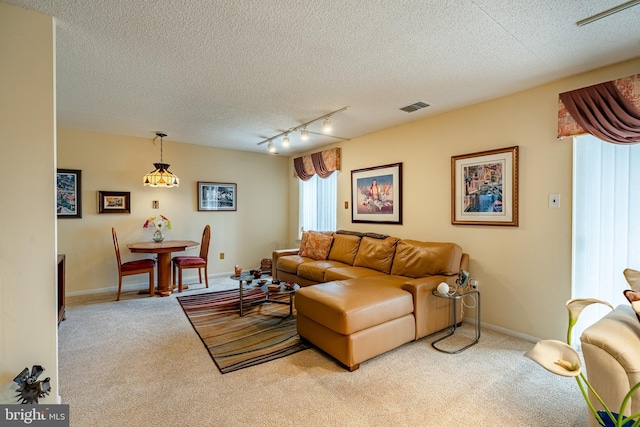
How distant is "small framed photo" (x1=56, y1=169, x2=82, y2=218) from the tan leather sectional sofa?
3.59 metres

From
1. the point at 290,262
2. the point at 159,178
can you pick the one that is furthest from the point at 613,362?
the point at 159,178

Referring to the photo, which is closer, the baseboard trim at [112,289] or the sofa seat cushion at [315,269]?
the sofa seat cushion at [315,269]

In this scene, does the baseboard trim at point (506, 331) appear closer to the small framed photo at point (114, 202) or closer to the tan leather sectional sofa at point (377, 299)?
the tan leather sectional sofa at point (377, 299)

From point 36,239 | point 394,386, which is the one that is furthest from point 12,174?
point 394,386

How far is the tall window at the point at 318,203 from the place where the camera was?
5.24 metres

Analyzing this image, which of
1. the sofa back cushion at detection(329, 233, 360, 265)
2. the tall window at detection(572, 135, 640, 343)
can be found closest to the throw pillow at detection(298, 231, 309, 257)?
the sofa back cushion at detection(329, 233, 360, 265)

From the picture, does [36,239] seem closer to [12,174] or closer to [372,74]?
[12,174]

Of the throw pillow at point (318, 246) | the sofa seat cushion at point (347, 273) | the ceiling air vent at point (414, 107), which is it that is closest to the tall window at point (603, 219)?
the ceiling air vent at point (414, 107)

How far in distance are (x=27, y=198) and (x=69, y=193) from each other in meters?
3.24

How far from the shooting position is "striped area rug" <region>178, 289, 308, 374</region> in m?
2.51

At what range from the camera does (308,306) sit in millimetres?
2592

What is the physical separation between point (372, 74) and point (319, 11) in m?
0.91

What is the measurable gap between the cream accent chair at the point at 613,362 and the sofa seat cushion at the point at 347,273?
83.1 inches

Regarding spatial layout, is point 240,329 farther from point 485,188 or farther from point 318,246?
point 485,188
